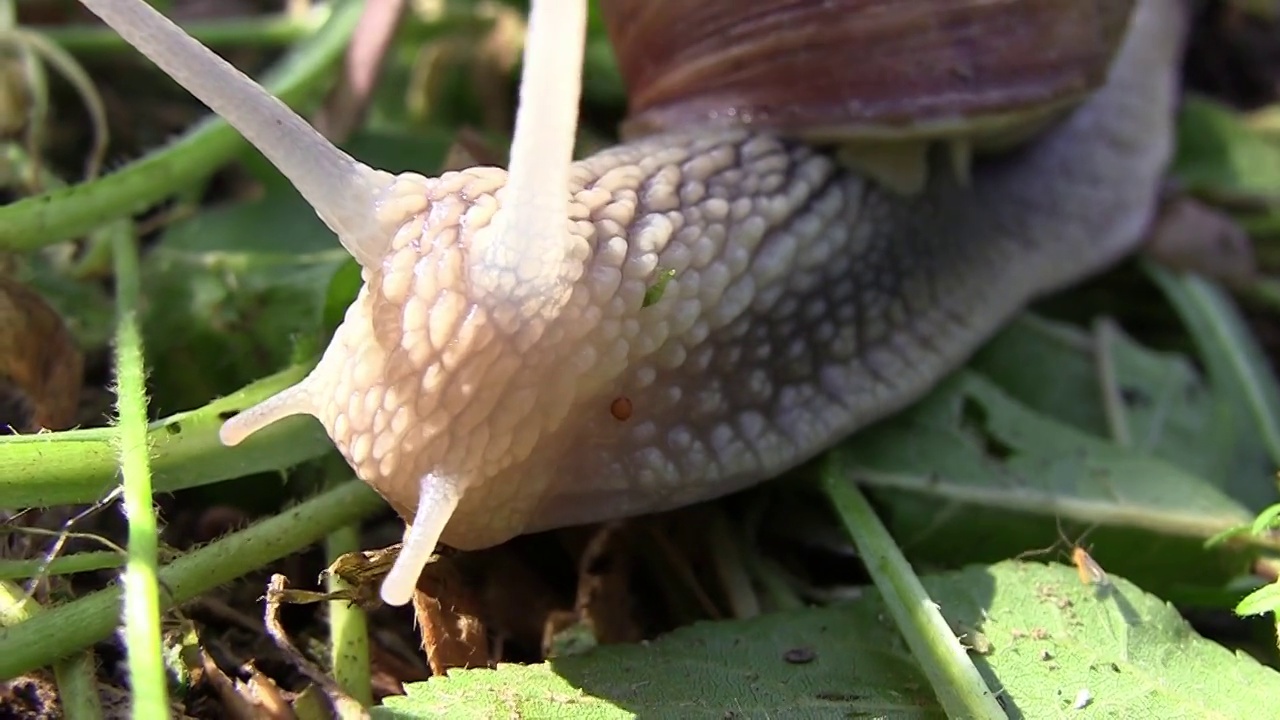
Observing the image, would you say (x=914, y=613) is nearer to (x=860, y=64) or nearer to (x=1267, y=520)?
(x=1267, y=520)

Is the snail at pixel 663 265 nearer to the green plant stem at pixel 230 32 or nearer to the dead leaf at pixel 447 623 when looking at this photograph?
the dead leaf at pixel 447 623

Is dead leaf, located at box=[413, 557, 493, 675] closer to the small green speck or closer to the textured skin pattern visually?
the textured skin pattern

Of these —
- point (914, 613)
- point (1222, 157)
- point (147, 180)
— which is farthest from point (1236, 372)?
point (147, 180)

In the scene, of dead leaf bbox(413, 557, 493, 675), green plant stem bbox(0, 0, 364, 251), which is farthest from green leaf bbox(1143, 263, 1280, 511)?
green plant stem bbox(0, 0, 364, 251)

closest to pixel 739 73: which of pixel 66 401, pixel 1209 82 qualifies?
pixel 66 401

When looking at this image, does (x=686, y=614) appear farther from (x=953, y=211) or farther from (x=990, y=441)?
(x=953, y=211)

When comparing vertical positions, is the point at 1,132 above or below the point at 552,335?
above

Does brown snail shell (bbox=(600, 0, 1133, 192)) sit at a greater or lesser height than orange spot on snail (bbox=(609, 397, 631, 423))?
greater
